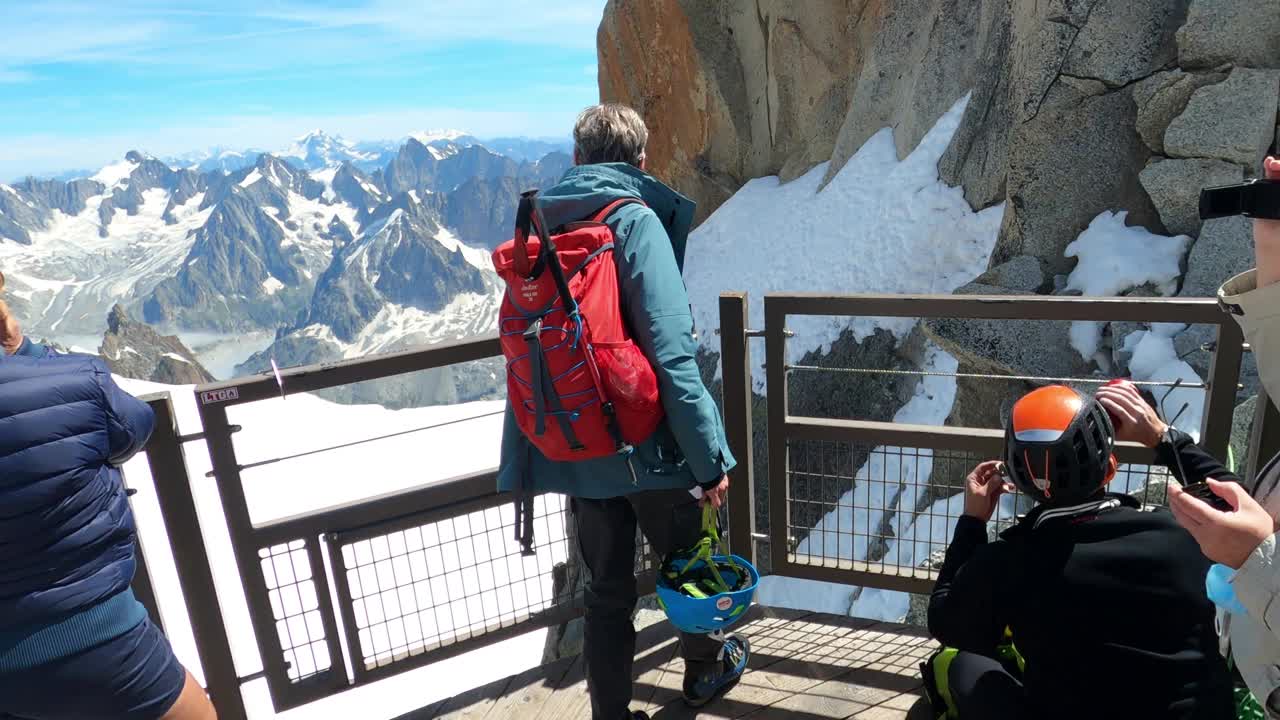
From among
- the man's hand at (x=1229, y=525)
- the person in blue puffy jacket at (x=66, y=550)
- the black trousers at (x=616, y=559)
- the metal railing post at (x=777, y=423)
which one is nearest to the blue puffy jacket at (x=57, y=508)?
the person in blue puffy jacket at (x=66, y=550)

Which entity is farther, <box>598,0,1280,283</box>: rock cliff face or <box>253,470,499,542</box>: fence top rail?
<box>598,0,1280,283</box>: rock cliff face

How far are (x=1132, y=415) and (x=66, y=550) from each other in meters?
2.78

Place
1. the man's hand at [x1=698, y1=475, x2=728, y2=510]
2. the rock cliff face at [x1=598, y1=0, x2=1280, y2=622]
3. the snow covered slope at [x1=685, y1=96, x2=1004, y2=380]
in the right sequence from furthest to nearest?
the snow covered slope at [x1=685, y1=96, x2=1004, y2=380], the rock cliff face at [x1=598, y1=0, x2=1280, y2=622], the man's hand at [x1=698, y1=475, x2=728, y2=510]

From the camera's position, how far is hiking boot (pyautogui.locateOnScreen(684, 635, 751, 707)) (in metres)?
3.17

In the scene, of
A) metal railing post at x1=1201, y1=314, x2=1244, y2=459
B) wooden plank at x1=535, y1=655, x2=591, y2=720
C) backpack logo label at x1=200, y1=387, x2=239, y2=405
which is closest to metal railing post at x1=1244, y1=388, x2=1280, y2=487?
metal railing post at x1=1201, y1=314, x2=1244, y2=459

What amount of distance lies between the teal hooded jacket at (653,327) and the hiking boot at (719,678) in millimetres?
1010

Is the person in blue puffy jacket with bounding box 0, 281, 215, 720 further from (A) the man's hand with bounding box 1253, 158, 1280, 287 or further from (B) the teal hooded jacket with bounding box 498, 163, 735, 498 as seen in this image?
(A) the man's hand with bounding box 1253, 158, 1280, 287

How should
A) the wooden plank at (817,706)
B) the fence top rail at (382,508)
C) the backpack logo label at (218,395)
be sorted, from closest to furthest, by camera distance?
the backpack logo label at (218,395), the fence top rail at (382,508), the wooden plank at (817,706)

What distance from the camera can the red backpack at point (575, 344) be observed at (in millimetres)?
2336

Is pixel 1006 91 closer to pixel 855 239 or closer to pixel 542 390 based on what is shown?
pixel 855 239

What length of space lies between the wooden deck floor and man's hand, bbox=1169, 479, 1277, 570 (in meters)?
1.87

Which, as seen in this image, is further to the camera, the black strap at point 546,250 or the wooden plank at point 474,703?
the wooden plank at point 474,703

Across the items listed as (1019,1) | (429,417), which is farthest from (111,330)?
(1019,1)

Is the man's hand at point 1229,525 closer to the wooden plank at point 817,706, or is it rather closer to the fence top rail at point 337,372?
the wooden plank at point 817,706
